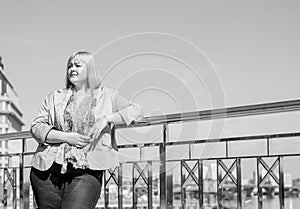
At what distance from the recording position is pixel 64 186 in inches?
108

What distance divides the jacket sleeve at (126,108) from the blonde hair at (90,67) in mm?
99

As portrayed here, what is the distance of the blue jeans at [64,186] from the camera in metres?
2.71

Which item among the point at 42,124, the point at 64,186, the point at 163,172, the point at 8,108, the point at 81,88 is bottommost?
the point at 64,186

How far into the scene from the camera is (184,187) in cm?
404

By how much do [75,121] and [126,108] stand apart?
0.76 feet

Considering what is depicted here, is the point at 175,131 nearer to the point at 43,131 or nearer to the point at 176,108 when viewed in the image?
the point at 176,108

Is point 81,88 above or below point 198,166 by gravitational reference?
above

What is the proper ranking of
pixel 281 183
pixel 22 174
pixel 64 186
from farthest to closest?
pixel 22 174 → pixel 281 183 → pixel 64 186

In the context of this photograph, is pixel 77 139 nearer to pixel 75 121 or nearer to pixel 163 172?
pixel 75 121

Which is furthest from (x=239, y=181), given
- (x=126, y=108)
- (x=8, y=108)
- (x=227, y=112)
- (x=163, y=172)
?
(x=8, y=108)

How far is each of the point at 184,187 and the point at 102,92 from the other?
1388 millimetres

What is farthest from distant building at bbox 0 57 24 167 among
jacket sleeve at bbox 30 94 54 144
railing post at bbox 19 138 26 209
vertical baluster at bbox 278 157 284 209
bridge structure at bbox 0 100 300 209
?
jacket sleeve at bbox 30 94 54 144

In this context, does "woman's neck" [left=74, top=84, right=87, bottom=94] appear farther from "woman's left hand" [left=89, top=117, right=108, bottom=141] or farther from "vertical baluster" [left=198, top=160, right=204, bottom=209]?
"vertical baluster" [left=198, top=160, right=204, bottom=209]

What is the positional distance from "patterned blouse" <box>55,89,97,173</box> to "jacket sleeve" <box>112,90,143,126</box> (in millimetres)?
96
